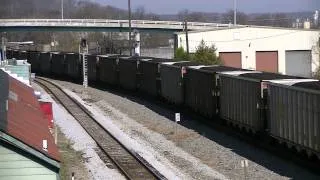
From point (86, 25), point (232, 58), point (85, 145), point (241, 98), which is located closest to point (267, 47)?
point (232, 58)

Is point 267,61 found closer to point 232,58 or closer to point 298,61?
point 298,61

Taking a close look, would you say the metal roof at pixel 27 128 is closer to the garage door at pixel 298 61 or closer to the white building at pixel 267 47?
the white building at pixel 267 47

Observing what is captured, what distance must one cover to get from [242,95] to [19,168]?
1530 centimetres

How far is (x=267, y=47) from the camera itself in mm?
86625

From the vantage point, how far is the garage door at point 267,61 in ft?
280

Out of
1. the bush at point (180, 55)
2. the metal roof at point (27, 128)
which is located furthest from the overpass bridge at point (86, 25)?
the metal roof at point (27, 128)

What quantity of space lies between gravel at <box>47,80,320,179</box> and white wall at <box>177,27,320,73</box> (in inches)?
1891

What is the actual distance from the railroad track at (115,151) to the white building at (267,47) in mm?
48238

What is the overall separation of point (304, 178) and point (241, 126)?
7143 millimetres

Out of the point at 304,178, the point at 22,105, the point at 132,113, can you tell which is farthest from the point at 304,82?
the point at 132,113

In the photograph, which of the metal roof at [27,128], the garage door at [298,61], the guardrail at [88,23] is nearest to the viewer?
the metal roof at [27,128]

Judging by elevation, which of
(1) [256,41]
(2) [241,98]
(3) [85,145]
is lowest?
(3) [85,145]

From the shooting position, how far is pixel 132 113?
3594 centimetres

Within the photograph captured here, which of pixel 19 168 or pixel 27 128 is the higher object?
pixel 27 128
